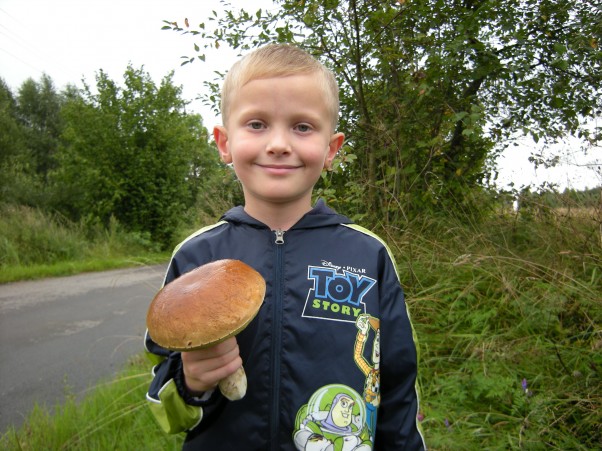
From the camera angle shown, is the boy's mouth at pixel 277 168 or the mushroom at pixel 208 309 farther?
the boy's mouth at pixel 277 168

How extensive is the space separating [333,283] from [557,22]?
385 centimetres

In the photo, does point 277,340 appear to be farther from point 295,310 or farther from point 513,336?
point 513,336

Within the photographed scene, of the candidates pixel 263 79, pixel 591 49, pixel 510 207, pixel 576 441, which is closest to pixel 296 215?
pixel 263 79

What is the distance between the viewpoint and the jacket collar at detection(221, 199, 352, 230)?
4.36ft

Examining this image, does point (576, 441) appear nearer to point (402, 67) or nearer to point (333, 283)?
point (333, 283)

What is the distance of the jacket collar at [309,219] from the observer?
1328 mm

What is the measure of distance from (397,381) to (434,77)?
110 inches

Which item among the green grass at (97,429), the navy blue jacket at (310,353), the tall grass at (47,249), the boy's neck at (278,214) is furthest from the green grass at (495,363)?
the tall grass at (47,249)

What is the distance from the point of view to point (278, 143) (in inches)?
45.4

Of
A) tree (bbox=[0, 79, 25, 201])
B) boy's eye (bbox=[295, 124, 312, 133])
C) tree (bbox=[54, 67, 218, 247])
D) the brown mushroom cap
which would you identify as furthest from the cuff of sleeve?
tree (bbox=[0, 79, 25, 201])

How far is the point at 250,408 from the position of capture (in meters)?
1.14

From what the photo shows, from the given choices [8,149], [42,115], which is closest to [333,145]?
→ [8,149]

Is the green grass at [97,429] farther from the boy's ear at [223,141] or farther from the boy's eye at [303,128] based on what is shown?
the boy's eye at [303,128]

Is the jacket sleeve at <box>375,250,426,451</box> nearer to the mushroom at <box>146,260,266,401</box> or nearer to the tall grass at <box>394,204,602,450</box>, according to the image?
the mushroom at <box>146,260,266,401</box>
